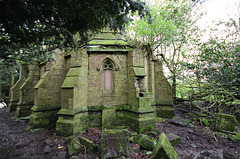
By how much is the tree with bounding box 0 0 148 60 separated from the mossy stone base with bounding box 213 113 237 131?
6044 millimetres

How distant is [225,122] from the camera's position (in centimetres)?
556

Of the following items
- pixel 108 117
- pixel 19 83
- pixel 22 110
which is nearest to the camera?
pixel 108 117

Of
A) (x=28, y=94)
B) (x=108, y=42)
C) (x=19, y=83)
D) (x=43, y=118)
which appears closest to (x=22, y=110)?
(x=28, y=94)

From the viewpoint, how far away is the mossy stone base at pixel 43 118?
21.8 feet

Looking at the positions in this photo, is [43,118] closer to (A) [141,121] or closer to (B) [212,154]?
(A) [141,121]

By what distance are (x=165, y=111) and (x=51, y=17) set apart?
8.10 metres

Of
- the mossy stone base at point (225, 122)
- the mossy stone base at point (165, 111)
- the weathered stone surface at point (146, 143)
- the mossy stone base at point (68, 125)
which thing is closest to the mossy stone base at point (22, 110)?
the mossy stone base at point (68, 125)

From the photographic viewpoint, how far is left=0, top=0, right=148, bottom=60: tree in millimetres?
2877

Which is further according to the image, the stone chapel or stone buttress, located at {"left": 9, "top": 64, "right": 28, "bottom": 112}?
stone buttress, located at {"left": 9, "top": 64, "right": 28, "bottom": 112}

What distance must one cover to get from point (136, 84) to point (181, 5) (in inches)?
391

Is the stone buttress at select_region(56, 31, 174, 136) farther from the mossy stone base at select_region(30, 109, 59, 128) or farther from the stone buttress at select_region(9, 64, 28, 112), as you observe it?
the stone buttress at select_region(9, 64, 28, 112)

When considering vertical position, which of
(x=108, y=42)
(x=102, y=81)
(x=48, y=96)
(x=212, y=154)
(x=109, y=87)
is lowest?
(x=212, y=154)

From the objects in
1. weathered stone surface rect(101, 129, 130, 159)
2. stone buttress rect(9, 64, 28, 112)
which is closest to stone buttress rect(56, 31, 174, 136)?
weathered stone surface rect(101, 129, 130, 159)

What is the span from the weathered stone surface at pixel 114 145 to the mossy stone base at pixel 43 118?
4877mm
